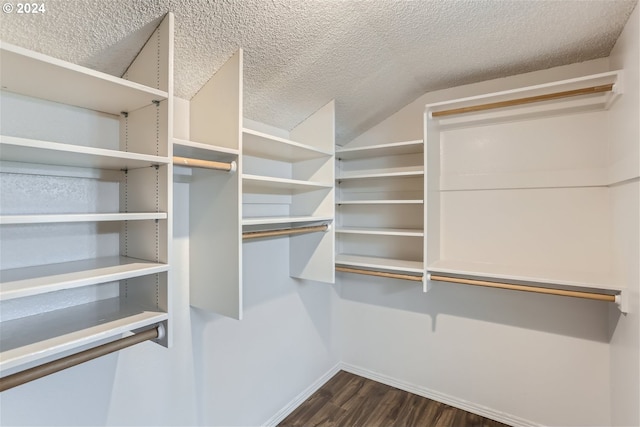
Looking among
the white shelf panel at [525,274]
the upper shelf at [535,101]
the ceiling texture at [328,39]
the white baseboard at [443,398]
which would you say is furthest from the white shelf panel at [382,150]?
the white baseboard at [443,398]

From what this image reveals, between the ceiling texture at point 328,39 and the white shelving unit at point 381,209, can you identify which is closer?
the ceiling texture at point 328,39

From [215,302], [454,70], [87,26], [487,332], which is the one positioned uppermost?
[454,70]

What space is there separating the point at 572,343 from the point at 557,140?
133cm

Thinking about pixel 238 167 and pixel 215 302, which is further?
pixel 215 302

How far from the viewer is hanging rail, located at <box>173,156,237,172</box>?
1.27 meters

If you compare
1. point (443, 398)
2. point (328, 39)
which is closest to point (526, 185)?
point (328, 39)

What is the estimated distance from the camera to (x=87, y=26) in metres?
1.15

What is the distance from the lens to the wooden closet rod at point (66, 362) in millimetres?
929

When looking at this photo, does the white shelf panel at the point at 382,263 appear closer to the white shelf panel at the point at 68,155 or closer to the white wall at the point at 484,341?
the white wall at the point at 484,341

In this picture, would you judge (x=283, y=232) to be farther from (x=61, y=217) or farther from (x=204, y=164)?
(x=61, y=217)

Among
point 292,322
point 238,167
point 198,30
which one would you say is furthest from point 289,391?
point 198,30

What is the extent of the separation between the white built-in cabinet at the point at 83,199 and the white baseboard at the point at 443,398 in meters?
2.11

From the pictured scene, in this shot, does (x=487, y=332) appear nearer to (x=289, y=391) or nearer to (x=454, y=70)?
(x=289, y=391)

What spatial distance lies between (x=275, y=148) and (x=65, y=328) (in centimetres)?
134
